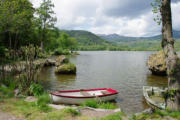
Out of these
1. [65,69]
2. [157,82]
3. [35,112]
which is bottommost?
[157,82]

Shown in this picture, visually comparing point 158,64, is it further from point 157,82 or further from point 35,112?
point 35,112

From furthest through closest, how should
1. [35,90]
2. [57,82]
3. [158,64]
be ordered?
[158,64] → [57,82] → [35,90]

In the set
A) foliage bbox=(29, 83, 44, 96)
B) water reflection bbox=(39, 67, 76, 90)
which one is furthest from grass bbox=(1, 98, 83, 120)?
water reflection bbox=(39, 67, 76, 90)

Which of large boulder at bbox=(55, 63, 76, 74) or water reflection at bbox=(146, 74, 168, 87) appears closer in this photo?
water reflection at bbox=(146, 74, 168, 87)

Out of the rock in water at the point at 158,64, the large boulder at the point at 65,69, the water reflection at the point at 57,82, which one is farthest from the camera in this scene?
the large boulder at the point at 65,69

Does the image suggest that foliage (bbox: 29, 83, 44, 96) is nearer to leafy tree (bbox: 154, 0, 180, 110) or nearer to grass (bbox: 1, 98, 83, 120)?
grass (bbox: 1, 98, 83, 120)

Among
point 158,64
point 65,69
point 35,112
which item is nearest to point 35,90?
point 35,112

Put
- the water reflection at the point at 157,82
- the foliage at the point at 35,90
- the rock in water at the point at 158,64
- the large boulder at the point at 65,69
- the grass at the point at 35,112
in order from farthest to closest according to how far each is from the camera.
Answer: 1. the large boulder at the point at 65,69
2. the rock in water at the point at 158,64
3. the water reflection at the point at 157,82
4. the foliage at the point at 35,90
5. the grass at the point at 35,112

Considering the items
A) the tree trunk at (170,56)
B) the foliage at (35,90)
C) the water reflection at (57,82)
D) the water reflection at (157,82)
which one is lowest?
the water reflection at (157,82)

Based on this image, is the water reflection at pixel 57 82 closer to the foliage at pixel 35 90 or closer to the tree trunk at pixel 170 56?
the foliage at pixel 35 90

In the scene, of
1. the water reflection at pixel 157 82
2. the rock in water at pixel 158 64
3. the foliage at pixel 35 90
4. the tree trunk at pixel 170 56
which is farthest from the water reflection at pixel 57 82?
the rock in water at pixel 158 64

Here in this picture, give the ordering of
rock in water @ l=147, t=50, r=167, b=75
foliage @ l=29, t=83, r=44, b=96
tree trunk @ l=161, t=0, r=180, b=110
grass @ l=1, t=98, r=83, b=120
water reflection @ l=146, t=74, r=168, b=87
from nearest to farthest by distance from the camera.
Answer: grass @ l=1, t=98, r=83, b=120 → tree trunk @ l=161, t=0, r=180, b=110 → foliage @ l=29, t=83, r=44, b=96 → water reflection @ l=146, t=74, r=168, b=87 → rock in water @ l=147, t=50, r=167, b=75

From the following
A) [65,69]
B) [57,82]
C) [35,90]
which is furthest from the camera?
[65,69]

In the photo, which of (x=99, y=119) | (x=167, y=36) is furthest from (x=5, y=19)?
(x=167, y=36)
